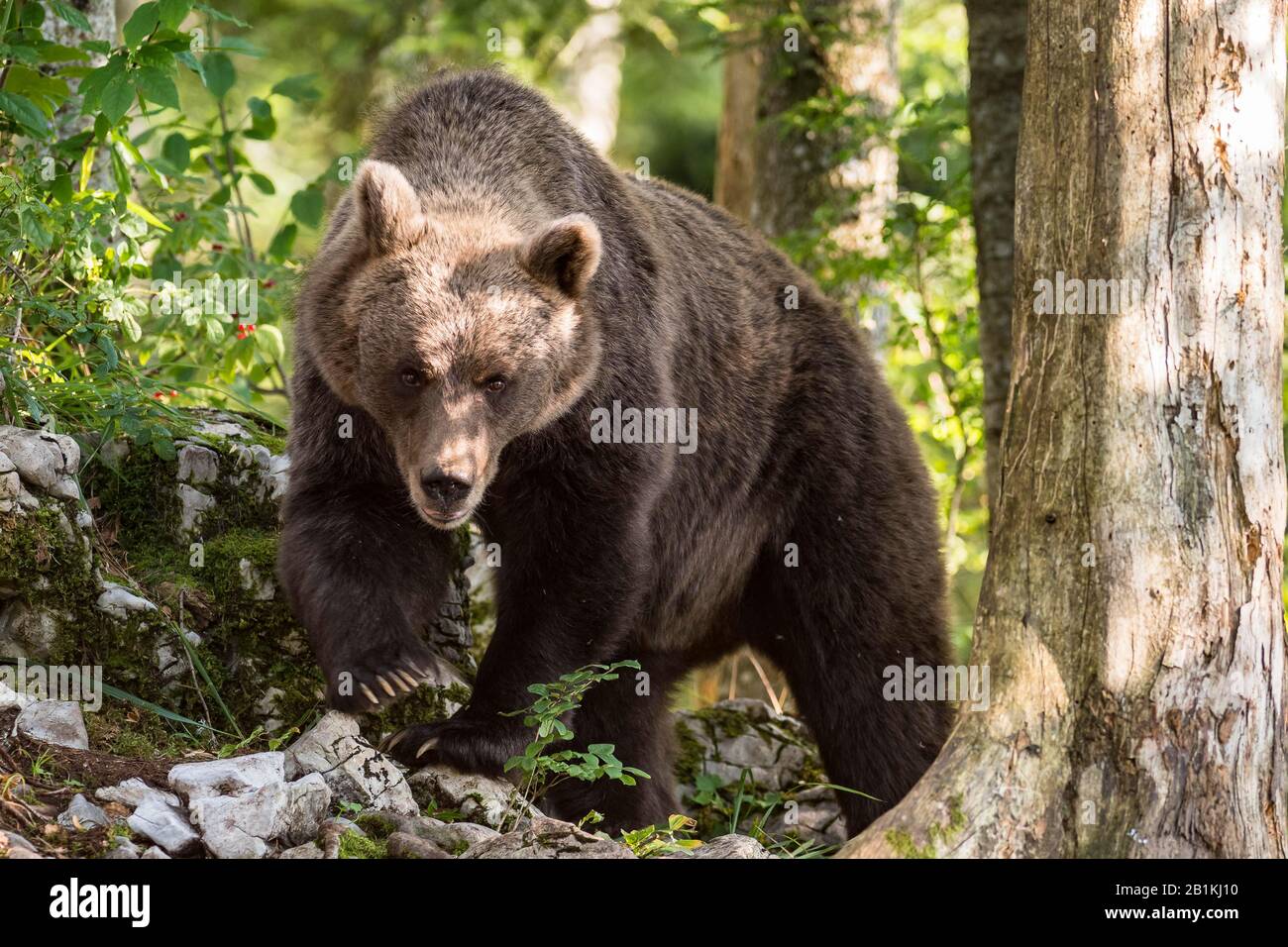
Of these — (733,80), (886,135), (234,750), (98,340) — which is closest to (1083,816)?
(234,750)

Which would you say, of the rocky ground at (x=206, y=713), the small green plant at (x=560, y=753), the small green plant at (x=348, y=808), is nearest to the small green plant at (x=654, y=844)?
the rocky ground at (x=206, y=713)

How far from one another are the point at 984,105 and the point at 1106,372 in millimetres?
4229

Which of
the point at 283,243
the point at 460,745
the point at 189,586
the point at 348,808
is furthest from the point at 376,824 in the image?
the point at 283,243

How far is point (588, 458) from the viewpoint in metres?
5.60

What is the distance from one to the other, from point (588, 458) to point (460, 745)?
4.07ft

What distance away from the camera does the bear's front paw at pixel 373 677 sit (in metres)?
5.18

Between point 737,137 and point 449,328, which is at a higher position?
point 737,137

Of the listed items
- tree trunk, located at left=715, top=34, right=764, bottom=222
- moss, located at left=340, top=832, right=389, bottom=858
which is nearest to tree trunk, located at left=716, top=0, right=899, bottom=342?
tree trunk, located at left=715, top=34, right=764, bottom=222

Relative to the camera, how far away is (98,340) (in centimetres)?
597

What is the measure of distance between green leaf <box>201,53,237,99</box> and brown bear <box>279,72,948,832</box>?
5.35 ft

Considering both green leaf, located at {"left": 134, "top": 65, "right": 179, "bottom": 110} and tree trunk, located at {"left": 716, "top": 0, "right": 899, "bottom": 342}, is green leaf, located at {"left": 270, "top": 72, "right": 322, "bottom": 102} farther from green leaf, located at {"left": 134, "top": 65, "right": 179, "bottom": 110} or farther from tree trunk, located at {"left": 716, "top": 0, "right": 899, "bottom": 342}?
tree trunk, located at {"left": 716, "top": 0, "right": 899, "bottom": 342}

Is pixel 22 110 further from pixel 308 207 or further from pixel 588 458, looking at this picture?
pixel 588 458

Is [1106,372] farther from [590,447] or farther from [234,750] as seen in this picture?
[234,750]

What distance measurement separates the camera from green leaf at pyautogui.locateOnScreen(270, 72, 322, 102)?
7.51 metres
